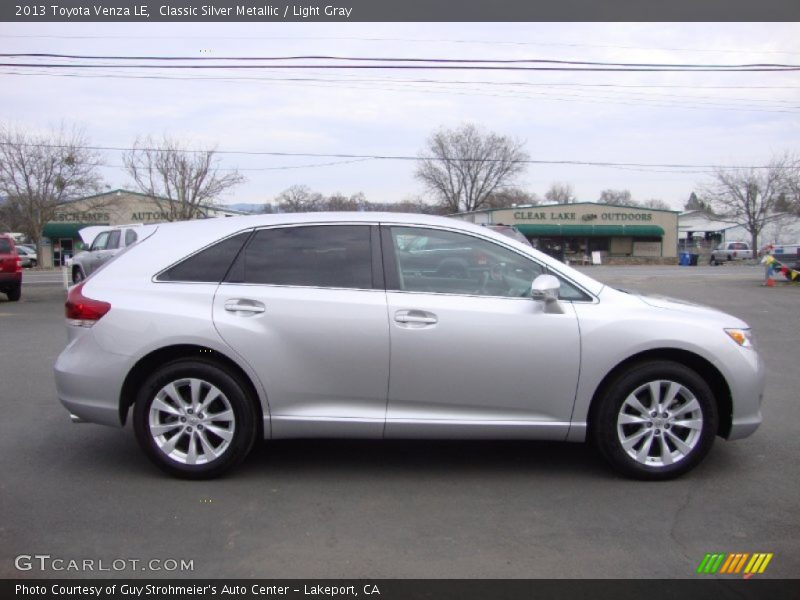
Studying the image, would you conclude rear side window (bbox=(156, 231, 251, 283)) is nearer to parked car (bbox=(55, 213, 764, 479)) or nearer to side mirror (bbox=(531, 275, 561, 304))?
parked car (bbox=(55, 213, 764, 479))

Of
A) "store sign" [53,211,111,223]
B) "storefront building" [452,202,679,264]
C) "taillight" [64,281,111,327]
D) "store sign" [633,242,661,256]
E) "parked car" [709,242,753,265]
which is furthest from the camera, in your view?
"store sign" [633,242,661,256]

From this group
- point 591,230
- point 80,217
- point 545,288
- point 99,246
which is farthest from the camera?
point 591,230

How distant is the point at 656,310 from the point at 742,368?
668 millimetres

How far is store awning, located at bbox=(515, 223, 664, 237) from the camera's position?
180 feet

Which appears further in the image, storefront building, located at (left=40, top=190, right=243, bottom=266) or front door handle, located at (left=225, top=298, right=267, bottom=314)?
storefront building, located at (left=40, top=190, right=243, bottom=266)

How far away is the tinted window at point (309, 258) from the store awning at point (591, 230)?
50526 millimetres

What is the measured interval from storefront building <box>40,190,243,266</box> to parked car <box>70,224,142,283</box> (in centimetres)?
2624

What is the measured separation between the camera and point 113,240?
1841cm

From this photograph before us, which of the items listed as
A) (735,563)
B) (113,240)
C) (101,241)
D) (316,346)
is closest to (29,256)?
(101,241)

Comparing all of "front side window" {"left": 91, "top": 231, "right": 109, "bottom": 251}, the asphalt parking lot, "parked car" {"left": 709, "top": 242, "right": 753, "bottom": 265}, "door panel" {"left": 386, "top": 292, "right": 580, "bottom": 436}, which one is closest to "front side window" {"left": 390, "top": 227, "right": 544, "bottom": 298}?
"door panel" {"left": 386, "top": 292, "right": 580, "bottom": 436}

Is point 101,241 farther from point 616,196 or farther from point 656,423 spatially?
point 616,196

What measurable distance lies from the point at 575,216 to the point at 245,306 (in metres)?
54.7

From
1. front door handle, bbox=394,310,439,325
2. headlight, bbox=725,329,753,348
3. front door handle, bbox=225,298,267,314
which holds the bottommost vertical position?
headlight, bbox=725,329,753,348

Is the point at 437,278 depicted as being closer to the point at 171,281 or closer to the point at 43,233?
Answer: the point at 171,281
